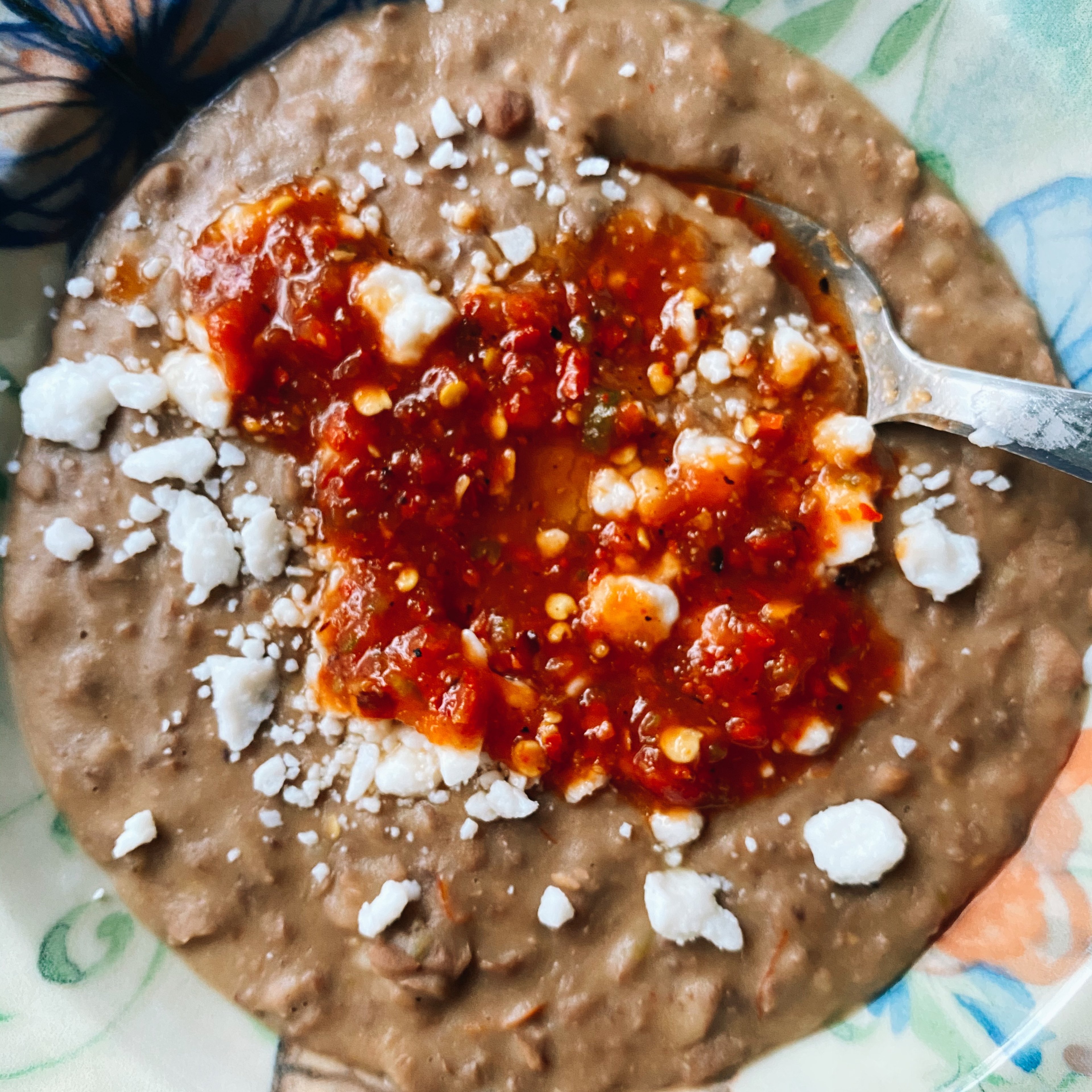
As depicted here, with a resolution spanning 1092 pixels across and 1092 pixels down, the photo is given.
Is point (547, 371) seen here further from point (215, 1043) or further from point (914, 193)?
point (215, 1043)

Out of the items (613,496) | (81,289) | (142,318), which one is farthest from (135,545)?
(613,496)

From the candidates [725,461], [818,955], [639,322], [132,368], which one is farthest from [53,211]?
[818,955]

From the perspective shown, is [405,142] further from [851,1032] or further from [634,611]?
[851,1032]

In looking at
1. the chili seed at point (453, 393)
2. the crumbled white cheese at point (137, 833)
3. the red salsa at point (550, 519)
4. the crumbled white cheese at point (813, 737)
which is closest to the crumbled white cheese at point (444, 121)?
the red salsa at point (550, 519)

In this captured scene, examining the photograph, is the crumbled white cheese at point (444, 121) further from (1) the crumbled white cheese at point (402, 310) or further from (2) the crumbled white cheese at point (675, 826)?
(2) the crumbled white cheese at point (675, 826)

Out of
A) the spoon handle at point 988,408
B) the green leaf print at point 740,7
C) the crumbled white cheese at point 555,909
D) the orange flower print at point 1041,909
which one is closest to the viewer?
the spoon handle at point 988,408

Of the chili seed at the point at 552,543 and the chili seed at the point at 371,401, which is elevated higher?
the chili seed at the point at 371,401

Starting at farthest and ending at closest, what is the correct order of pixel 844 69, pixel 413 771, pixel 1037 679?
pixel 844 69 < pixel 1037 679 < pixel 413 771
